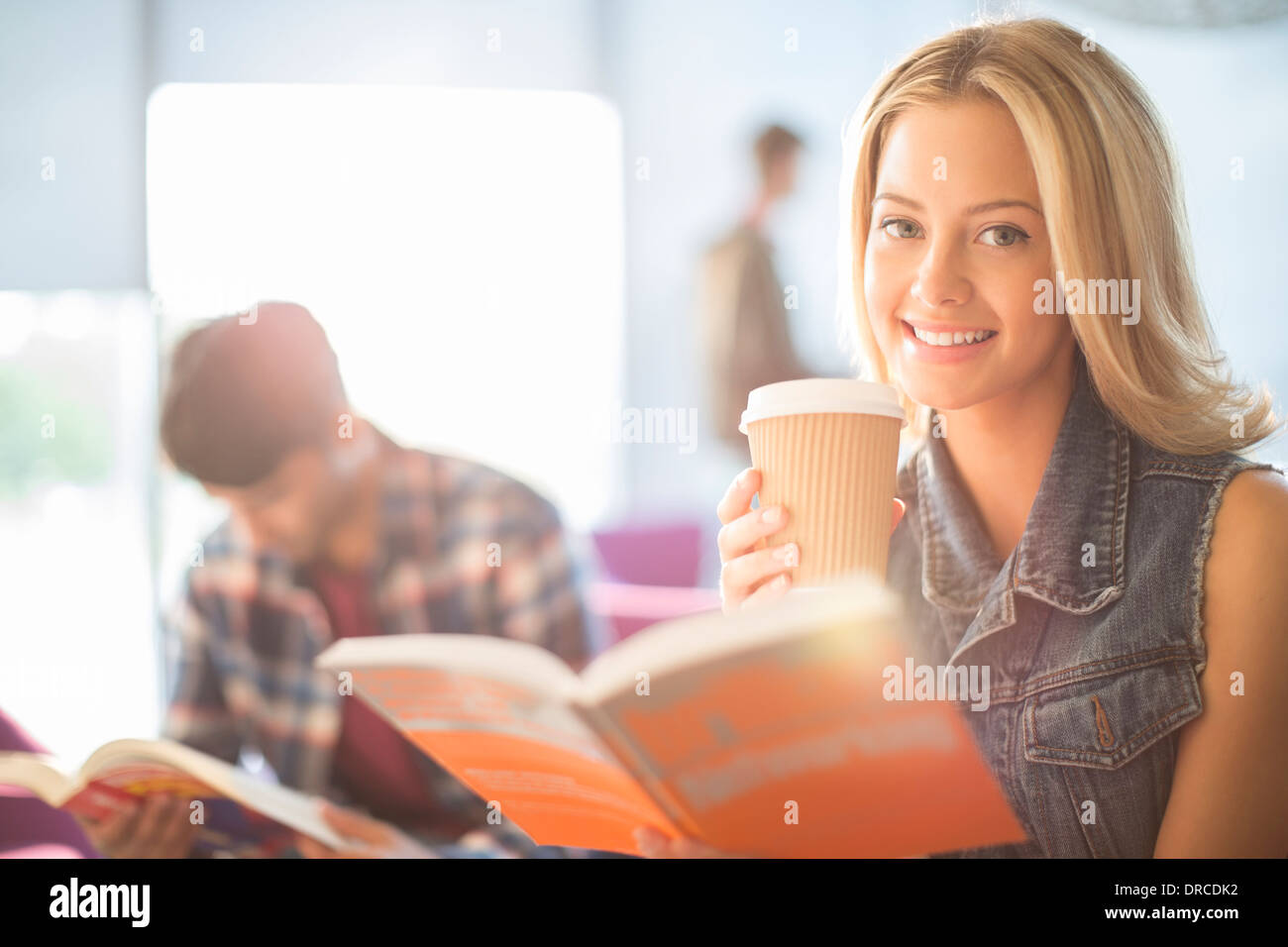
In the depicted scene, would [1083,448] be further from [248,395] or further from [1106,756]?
[248,395]

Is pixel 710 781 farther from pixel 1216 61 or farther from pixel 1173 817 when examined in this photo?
pixel 1216 61

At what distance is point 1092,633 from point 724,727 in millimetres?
491

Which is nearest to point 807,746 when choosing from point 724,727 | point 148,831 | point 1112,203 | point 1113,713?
point 724,727

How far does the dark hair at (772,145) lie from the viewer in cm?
266

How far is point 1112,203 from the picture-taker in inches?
40.1

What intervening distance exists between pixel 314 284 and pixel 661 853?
4.98 feet

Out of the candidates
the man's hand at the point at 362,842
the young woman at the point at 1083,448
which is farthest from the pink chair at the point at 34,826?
the young woman at the point at 1083,448

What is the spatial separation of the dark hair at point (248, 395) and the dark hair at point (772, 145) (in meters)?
1.44

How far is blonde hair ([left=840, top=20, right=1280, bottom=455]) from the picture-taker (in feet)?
3.28

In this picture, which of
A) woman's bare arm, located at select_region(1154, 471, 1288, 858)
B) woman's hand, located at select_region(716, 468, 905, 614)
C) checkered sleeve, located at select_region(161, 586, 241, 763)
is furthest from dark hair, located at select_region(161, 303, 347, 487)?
woman's bare arm, located at select_region(1154, 471, 1288, 858)

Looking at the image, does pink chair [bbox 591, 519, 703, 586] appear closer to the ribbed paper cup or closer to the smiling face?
the smiling face

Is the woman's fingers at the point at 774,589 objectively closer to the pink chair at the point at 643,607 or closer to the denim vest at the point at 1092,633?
the denim vest at the point at 1092,633

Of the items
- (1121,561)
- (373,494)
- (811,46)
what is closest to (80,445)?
(373,494)

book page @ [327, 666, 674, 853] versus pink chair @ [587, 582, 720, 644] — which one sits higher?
book page @ [327, 666, 674, 853]
